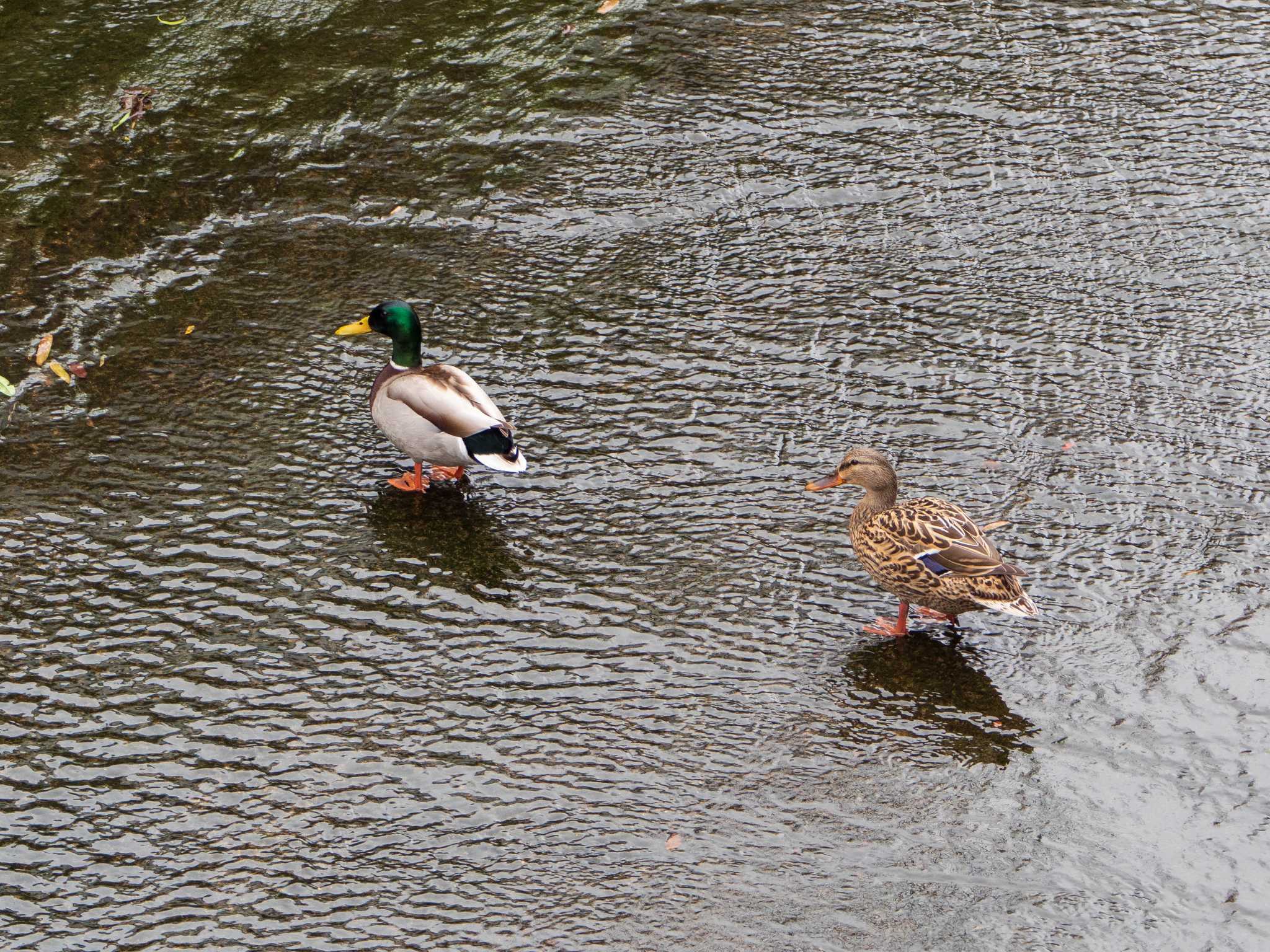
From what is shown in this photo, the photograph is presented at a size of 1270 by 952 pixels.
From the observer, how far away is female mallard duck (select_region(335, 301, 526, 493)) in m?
6.56

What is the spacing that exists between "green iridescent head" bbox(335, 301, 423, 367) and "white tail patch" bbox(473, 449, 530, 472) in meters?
0.88

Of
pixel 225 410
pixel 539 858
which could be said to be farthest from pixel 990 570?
pixel 225 410

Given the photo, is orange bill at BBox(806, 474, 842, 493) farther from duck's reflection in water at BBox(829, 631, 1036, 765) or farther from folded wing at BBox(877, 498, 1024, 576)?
duck's reflection in water at BBox(829, 631, 1036, 765)

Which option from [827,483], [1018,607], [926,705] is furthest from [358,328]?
[1018,607]

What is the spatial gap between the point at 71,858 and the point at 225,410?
9.31ft

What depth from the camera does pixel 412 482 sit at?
6965 mm

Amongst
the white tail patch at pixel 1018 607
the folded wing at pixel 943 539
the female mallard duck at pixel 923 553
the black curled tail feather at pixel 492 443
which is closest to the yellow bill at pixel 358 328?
the black curled tail feather at pixel 492 443

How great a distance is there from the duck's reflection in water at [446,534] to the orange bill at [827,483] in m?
1.37

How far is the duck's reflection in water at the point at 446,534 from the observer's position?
640 centimetres

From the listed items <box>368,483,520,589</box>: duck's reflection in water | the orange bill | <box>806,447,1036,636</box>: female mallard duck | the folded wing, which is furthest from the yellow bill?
the folded wing

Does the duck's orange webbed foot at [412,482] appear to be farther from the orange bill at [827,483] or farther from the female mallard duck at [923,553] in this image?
the female mallard duck at [923,553]

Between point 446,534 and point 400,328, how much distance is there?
113 cm

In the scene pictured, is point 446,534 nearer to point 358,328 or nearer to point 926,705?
point 358,328

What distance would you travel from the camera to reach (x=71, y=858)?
16.3 feet
